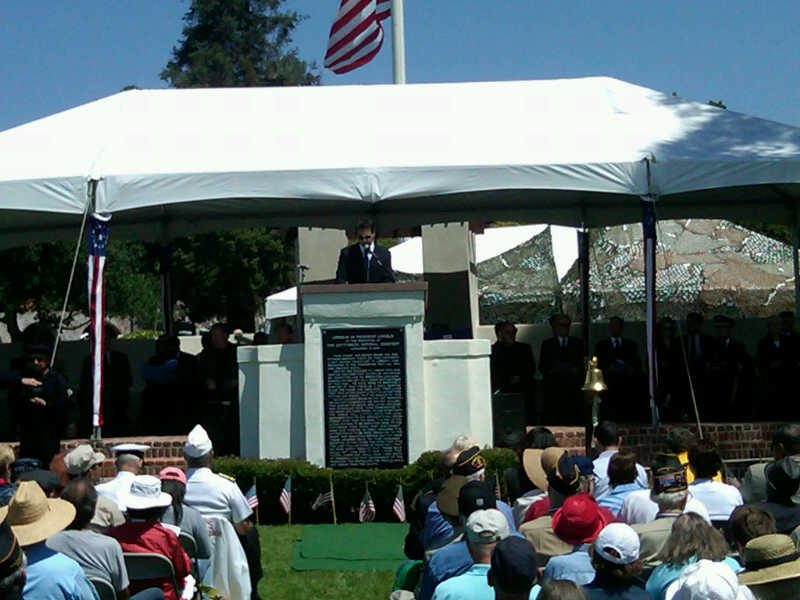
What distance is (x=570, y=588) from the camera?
445 cm

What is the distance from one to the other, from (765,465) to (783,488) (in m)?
0.56

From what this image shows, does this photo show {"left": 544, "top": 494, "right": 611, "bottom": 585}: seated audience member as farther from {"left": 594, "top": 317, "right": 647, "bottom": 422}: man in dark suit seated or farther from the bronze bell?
{"left": 594, "top": 317, "right": 647, "bottom": 422}: man in dark suit seated

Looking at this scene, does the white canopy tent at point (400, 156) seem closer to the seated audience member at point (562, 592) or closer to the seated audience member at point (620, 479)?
the seated audience member at point (620, 479)

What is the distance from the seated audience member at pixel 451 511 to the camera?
6844 millimetres

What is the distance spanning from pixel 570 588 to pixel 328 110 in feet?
38.6

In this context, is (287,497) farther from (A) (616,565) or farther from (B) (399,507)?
(A) (616,565)

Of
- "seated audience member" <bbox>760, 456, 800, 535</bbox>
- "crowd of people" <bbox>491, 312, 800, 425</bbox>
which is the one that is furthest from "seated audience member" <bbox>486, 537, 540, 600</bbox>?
"crowd of people" <bbox>491, 312, 800, 425</bbox>

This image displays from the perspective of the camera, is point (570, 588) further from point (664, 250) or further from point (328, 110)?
point (664, 250)

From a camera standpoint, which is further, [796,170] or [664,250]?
[664,250]

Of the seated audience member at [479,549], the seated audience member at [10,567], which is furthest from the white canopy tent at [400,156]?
the seated audience member at [10,567]

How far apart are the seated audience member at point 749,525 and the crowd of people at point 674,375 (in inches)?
360

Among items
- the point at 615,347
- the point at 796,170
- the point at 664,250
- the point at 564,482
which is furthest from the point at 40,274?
the point at 564,482

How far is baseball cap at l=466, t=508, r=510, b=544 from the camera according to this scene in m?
5.53

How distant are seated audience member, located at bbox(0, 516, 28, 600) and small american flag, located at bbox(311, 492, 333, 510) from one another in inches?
301
